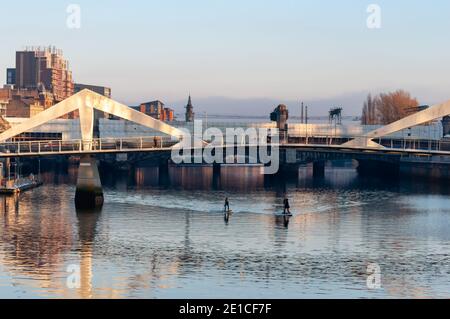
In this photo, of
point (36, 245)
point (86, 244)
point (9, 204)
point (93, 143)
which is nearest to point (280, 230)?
point (86, 244)

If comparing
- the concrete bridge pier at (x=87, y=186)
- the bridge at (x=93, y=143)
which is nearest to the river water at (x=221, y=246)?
the concrete bridge pier at (x=87, y=186)

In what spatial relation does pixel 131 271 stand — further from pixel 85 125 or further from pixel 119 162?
pixel 119 162

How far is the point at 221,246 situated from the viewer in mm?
82875

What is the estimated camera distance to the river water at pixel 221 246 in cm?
6450

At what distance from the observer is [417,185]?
554ft

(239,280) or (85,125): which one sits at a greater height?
(85,125)

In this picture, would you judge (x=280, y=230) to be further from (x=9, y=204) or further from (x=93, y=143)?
(x=9, y=204)

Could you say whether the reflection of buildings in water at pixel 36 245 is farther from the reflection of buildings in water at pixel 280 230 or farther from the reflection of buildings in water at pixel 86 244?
the reflection of buildings in water at pixel 280 230

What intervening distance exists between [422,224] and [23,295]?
5041cm

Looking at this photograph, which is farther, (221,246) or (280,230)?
(280,230)

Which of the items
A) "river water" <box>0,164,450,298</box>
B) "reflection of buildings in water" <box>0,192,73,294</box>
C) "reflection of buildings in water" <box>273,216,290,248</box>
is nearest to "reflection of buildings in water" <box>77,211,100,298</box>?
"river water" <box>0,164,450,298</box>

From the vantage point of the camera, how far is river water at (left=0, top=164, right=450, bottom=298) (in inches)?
2539

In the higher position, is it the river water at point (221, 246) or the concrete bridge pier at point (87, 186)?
the concrete bridge pier at point (87, 186)
